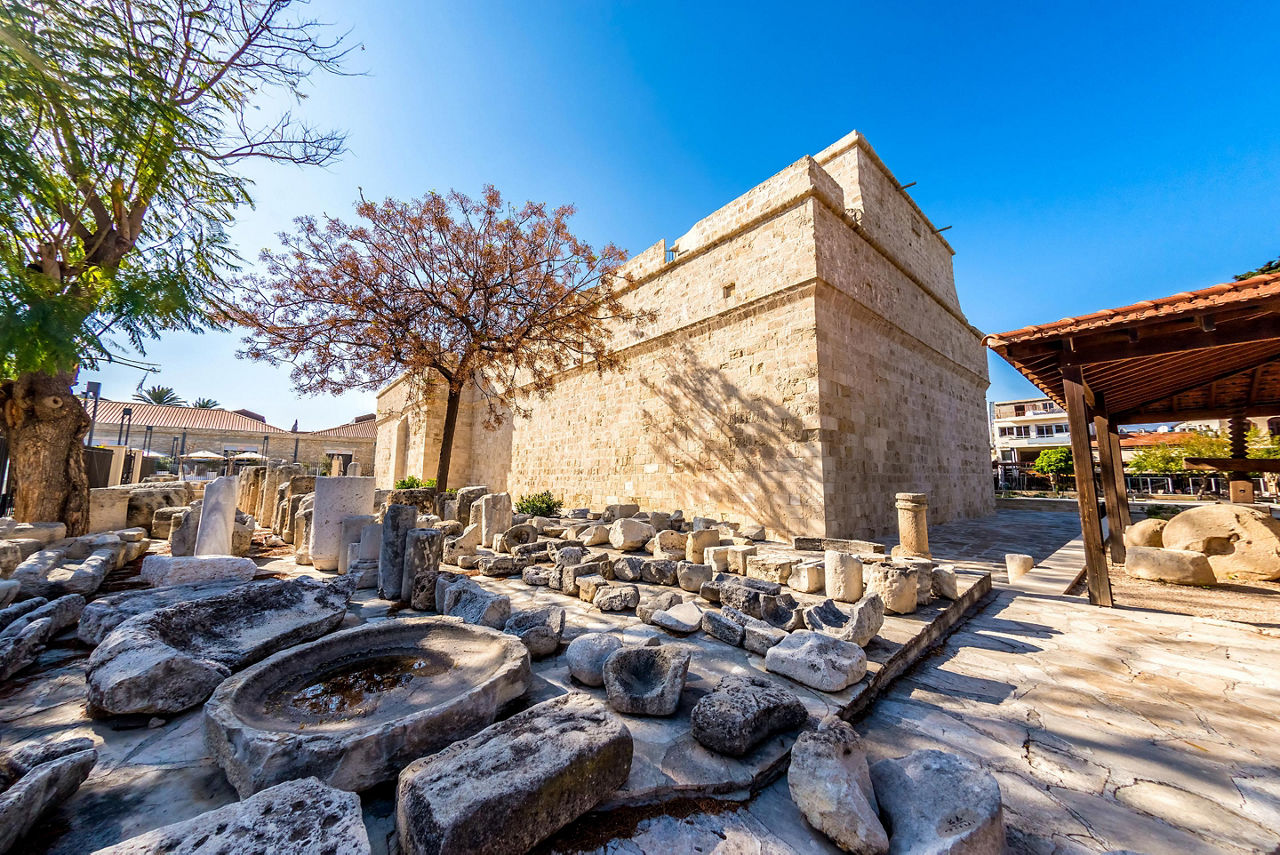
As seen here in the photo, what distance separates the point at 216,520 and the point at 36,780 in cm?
485

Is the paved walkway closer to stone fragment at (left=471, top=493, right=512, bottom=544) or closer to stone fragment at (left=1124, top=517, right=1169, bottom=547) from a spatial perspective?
stone fragment at (left=1124, top=517, right=1169, bottom=547)

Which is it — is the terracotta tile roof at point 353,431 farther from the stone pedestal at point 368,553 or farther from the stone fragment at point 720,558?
the stone fragment at point 720,558

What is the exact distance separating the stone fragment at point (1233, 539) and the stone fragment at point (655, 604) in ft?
21.9

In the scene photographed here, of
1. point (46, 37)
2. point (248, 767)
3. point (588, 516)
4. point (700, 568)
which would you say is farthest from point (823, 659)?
point (46, 37)

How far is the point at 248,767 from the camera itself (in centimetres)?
152

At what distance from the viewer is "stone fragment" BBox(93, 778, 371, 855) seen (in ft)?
3.45

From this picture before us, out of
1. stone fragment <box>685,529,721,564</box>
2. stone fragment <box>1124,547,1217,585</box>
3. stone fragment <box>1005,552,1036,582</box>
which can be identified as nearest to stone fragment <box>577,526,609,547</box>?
stone fragment <box>685,529,721,564</box>

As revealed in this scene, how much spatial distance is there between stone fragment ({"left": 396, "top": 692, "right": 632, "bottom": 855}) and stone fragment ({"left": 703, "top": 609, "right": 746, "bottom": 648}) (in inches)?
61.8

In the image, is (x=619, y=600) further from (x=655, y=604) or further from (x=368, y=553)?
(x=368, y=553)

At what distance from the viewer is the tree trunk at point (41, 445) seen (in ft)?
18.2

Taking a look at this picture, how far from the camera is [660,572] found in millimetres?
4574

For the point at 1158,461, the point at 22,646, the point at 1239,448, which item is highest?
the point at 1158,461

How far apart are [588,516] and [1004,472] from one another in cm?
2873

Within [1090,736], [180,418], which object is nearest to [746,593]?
[1090,736]
